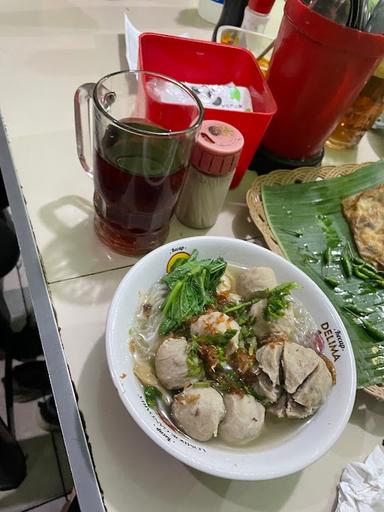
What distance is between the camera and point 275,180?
899mm

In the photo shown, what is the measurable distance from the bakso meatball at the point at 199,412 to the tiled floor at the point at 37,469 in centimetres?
81

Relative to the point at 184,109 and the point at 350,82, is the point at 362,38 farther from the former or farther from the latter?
the point at 184,109

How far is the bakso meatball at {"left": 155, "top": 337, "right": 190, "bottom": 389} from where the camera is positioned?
1.83ft

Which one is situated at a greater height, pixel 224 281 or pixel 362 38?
pixel 362 38

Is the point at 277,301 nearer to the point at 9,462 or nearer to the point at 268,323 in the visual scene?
the point at 268,323

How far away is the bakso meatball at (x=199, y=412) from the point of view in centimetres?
51

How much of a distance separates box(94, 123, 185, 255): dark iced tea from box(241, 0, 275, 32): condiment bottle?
66 centimetres

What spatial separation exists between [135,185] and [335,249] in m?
0.42

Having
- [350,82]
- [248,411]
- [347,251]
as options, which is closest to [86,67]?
[350,82]

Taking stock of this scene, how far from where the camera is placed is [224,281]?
0.69 metres

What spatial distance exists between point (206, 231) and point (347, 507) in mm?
499

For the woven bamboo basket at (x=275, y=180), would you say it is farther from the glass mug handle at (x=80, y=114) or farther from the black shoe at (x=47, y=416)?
the black shoe at (x=47, y=416)

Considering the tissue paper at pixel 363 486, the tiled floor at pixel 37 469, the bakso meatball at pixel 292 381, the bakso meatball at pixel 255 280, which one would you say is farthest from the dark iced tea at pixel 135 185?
the tiled floor at pixel 37 469

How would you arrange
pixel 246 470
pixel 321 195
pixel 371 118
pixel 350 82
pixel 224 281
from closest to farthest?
1. pixel 246 470
2. pixel 224 281
3. pixel 350 82
4. pixel 321 195
5. pixel 371 118
